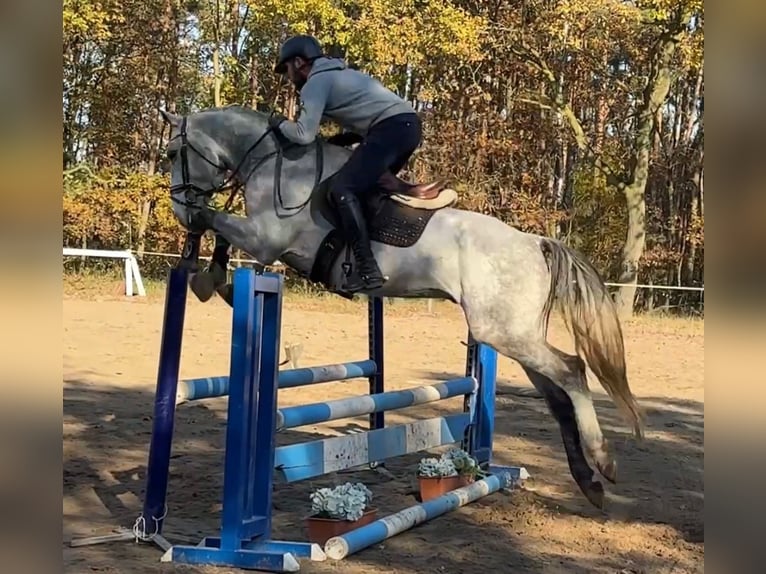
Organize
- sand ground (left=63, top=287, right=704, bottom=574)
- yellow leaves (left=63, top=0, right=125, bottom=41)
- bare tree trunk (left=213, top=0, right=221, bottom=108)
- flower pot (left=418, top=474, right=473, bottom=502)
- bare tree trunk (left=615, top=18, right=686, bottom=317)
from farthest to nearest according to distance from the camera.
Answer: bare tree trunk (left=213, top=0, right=221, bottom=108), yellow leaves (left=63, top=0, right=125, bottom=41), bare tree trunk (left=615, top=18, right=686, bottom=317), flower pot (left=418, top=474, right=473, bottom=502), sand ground (left=63, top=287, right=704, bottom=574)

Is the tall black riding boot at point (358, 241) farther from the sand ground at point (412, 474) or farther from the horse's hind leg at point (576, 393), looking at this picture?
the sand ground at point (412, 474)

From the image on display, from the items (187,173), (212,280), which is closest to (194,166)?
(187,173)

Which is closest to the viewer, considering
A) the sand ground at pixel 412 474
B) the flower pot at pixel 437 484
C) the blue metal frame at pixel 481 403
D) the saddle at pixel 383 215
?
the sand ground at pixel 412 474

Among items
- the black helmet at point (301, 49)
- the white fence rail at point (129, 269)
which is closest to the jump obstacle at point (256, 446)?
the black helmet at point (301, 49)

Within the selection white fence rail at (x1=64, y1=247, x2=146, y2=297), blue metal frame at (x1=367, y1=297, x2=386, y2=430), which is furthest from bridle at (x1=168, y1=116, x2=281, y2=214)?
white fence rail at (x1=64, y1=247, x2=146, y2=297)

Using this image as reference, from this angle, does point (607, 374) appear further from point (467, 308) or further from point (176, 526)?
point (176, 526)

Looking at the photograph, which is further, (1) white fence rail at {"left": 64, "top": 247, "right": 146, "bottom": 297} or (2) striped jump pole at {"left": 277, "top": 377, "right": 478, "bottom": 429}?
Result: (1) white fence rail at {"left": 64, "top": 247, "right": 146, "bottom": 297}

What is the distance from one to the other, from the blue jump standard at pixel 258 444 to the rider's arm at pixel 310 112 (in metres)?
0.68

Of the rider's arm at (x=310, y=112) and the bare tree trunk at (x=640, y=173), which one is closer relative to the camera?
the rider's arm at (x=310, y=112)

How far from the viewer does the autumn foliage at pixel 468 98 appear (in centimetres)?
1798

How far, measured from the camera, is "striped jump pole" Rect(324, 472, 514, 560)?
367 cm

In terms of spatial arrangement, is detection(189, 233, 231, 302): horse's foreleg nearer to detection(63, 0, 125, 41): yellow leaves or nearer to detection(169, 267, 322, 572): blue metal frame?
detection(169, 267, 322, 572): blue metal frame

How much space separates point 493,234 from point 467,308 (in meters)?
Answer: 0.36

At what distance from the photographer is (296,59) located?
4270 millimetres
